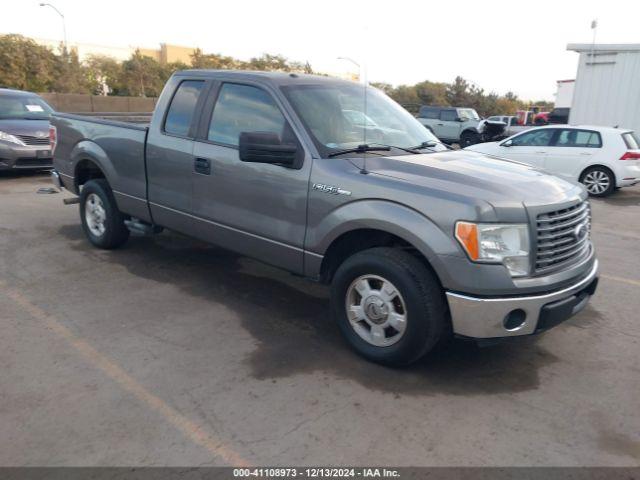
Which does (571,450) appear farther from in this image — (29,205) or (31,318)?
(29,205)

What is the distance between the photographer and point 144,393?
3.23 metres

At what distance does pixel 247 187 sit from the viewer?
166 inches

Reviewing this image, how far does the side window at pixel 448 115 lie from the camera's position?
23614mm

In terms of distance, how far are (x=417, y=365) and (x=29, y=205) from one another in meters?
7.06

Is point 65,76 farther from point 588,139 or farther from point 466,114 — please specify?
point 588,139

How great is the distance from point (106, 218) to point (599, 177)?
10.1 meters

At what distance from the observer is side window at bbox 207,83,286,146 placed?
4.15m

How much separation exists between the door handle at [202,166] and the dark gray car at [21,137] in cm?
627

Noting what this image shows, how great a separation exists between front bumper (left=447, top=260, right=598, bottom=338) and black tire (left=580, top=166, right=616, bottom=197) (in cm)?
918

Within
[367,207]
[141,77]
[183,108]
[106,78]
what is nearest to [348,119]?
[367,207]

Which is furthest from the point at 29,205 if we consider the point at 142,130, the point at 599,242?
the point at 599,242

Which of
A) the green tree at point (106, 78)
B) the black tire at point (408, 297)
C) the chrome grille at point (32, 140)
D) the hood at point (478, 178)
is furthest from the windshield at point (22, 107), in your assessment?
the green tree at point (106, 78)

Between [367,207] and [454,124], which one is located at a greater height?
[454,124]

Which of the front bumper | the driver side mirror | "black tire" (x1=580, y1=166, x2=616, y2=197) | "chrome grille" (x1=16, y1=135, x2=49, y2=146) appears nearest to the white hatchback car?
"black tire" (x1=580, y1=166, x2=616, y2=197)
